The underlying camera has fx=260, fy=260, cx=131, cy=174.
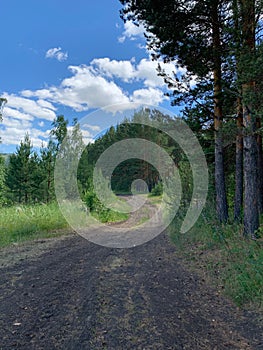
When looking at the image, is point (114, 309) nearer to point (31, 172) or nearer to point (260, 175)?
point (260, 175)

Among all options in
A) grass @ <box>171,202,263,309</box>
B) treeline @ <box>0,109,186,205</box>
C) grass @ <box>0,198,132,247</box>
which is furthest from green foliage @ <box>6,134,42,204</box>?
grass @ <box>171,202,263,309</box>

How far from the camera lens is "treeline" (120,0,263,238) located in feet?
18.7

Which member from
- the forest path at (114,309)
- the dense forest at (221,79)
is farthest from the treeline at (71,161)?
the forest path at (114,309)

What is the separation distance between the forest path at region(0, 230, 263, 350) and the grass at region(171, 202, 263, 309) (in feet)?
0.88

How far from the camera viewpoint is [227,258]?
5.21 m

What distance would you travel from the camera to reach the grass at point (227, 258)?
12.3 ft

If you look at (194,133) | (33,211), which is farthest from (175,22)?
(33,211)

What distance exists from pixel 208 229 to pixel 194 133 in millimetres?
3723

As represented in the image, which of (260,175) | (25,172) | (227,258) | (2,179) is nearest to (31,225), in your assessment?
(227,258)

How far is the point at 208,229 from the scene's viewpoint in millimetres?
7570

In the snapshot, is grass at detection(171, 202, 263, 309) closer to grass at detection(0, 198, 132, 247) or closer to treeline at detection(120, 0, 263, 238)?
treeline at detection(120, 0, 263, 238)

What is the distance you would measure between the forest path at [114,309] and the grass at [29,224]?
9.91ft

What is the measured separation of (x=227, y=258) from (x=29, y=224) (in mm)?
7277

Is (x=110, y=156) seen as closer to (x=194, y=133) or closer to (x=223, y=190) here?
(x=194, y=133)
